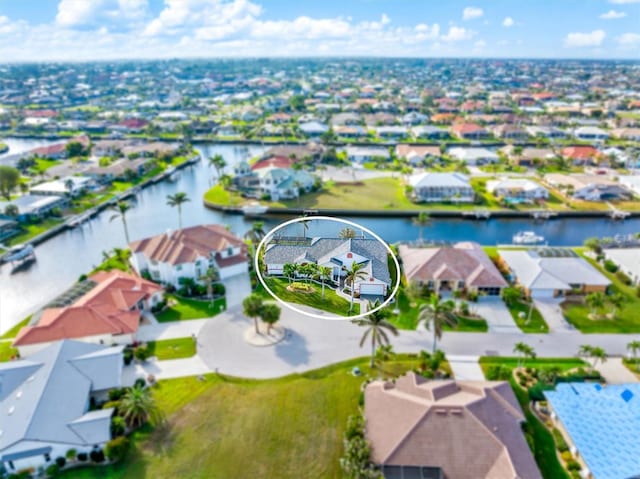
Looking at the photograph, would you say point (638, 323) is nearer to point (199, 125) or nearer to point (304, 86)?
point (199, 125)

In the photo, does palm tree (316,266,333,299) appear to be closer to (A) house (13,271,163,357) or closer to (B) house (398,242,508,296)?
(A) house (13,271,163,357)

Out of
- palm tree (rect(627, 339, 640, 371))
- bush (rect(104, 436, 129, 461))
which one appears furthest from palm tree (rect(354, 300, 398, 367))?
palm tree (rect(627, 339, 640, 371))

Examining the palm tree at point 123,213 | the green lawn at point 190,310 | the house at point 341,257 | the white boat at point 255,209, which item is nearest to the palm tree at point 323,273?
the house at point 341,257

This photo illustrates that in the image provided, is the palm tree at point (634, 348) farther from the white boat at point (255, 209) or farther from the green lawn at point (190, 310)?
the white boat at point (255, 209)

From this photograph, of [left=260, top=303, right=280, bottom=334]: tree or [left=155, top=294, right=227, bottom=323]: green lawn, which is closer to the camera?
[left=260, top=303, right=280, bottom=334]: tree

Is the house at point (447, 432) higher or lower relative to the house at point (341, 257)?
lower

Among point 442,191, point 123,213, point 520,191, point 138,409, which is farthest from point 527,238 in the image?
point 123,213

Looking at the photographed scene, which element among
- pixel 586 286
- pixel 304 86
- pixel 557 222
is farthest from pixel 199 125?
pixel 304 86
